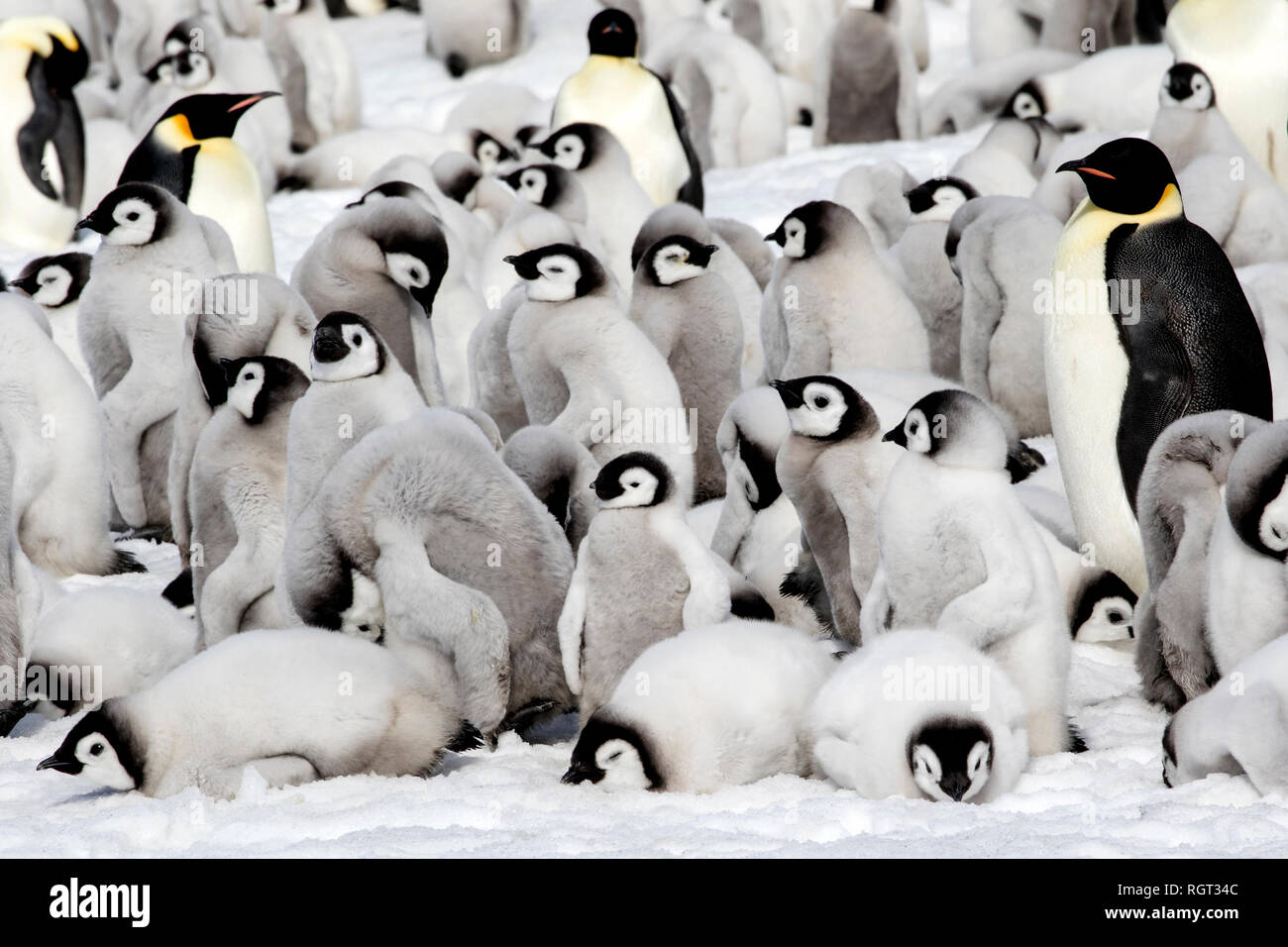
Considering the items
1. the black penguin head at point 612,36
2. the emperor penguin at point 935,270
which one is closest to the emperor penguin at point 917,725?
the emperor penguin at point 935,270

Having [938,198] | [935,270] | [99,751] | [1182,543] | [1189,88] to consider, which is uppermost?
[1189,88]

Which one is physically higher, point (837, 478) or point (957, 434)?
point (957, 434)

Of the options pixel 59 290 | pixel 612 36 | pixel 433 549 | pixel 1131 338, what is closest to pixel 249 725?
pixel 433 549

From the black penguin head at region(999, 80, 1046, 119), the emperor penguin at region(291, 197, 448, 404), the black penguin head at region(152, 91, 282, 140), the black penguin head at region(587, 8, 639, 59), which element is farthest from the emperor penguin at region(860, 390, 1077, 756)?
the black penguin head at region(587, 8, 639, 59)

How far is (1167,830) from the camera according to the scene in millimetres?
3037

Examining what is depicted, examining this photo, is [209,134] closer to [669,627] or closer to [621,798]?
[669,627]

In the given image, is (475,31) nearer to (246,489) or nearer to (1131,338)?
(1131,338)

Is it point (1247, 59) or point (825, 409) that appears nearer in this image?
point (825, 409)

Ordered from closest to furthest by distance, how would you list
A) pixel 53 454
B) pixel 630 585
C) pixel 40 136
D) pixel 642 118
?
pixel 630 585 → pixel 53 454 → pixel 642 118 → pixel 40 136

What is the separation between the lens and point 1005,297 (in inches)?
241

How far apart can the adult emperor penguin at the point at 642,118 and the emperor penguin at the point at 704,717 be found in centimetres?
673

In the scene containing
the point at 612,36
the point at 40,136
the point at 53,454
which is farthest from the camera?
the point at 612,36

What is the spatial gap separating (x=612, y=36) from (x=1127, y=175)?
5.99 m
